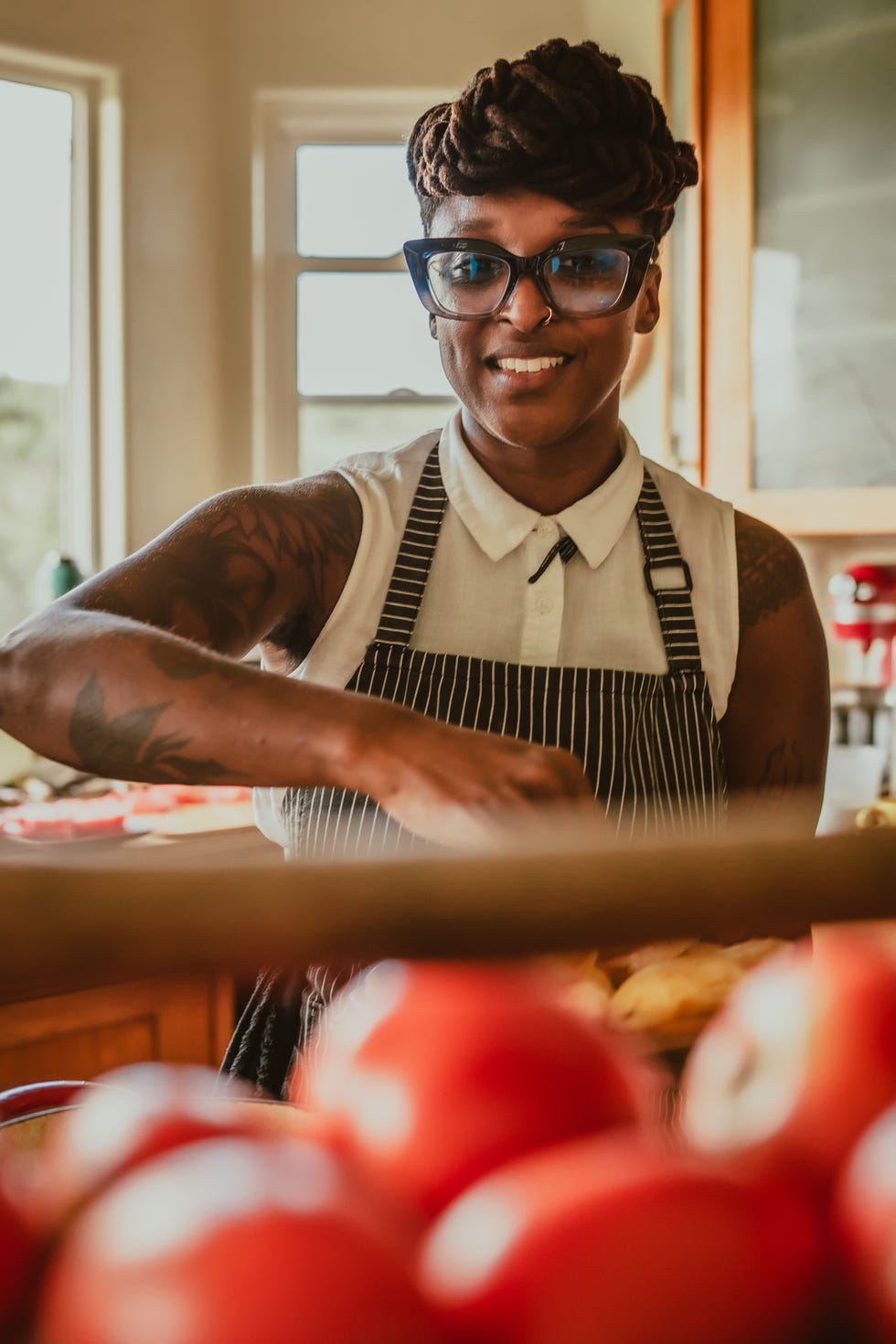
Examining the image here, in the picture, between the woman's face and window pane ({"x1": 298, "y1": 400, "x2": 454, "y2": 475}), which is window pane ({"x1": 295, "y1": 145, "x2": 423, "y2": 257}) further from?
the woman's face

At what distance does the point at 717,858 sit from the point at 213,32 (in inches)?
129

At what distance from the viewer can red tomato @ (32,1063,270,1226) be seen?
277 millimetres

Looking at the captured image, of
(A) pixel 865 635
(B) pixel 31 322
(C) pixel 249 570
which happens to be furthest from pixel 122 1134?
(B) pixel 31 322

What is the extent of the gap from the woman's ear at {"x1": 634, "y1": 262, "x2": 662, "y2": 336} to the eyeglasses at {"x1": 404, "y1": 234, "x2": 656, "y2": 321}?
3.6 inches

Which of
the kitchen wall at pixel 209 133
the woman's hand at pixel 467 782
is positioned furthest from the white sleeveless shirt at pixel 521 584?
the kitchen wall at pixel 209 133

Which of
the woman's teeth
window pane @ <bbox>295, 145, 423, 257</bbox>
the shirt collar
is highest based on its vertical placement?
window pane @ <bbox>295, 145, 423, 257</bbox>

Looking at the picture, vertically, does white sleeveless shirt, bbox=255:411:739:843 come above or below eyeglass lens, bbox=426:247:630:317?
below

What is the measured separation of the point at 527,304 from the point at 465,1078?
943 mm

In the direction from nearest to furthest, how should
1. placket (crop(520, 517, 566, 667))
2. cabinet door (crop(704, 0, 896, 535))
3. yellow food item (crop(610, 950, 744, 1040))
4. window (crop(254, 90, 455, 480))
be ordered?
yellow food item (crop(610, 950, 744, 1040)) < placket (crop(520, 517, 566, 667)) < cabinet door (crop(704, 0, 896, 535)) < window (crop(254, 90, 455, 480))

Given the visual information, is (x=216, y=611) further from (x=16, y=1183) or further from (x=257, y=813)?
(x=16, y=1183)

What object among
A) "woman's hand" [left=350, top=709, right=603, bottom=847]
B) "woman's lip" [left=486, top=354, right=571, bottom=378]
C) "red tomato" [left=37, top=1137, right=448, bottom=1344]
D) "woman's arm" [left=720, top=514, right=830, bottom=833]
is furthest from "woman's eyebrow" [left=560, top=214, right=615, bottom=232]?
"red tomato" [left=37, top=1137, right=448, bottom=1344]

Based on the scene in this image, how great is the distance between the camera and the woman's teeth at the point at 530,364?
1165 mm

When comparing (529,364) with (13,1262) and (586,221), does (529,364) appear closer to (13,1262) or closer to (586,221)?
(586,221)

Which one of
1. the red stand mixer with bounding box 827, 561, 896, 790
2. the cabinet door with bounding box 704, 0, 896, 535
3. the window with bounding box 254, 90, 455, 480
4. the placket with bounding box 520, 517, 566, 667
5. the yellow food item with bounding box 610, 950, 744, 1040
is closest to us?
the yellow food item with bounding box 610, 950, 744, 1040
